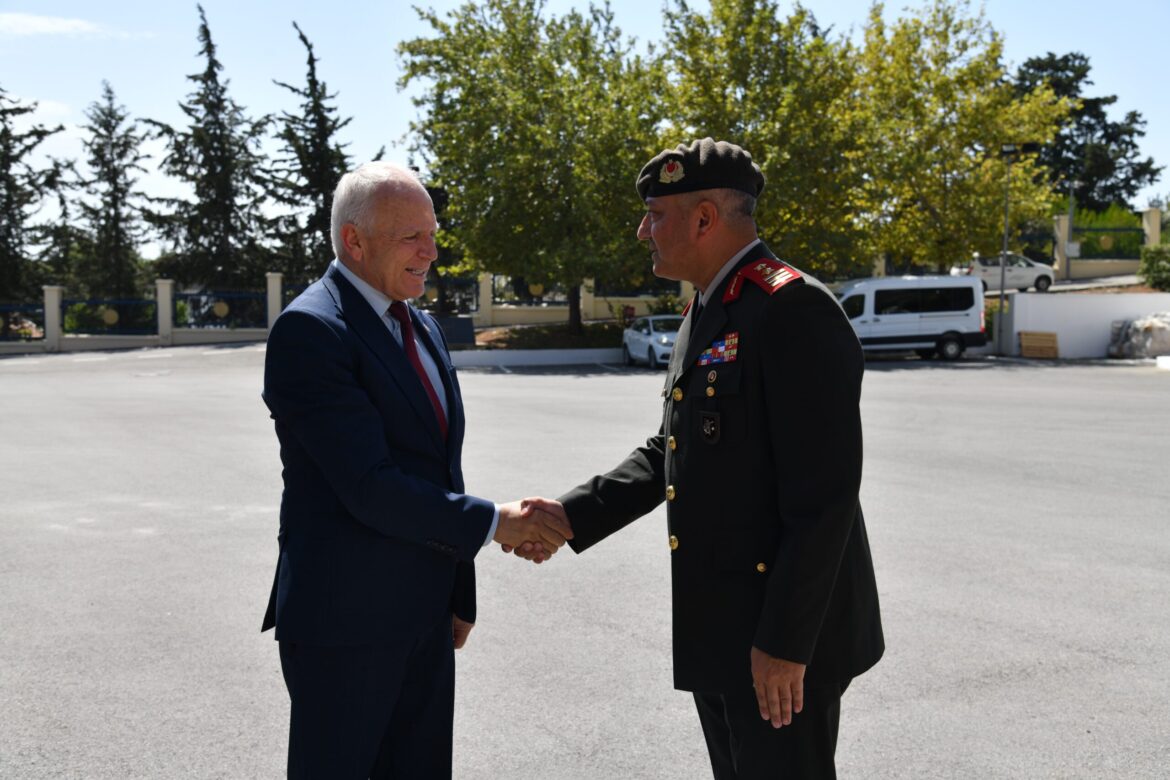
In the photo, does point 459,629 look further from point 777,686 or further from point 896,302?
point 896,302

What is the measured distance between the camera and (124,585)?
219 inches

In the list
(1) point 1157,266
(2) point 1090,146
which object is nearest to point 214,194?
(1) point 1157,266

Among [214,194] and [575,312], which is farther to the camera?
[214,194]

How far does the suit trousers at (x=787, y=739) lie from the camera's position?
2.24m

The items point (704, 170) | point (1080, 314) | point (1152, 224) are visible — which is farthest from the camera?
point (1152, 224)

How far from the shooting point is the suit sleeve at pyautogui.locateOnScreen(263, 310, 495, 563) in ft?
7.30

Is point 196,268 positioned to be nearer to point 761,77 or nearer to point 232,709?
point 761,77

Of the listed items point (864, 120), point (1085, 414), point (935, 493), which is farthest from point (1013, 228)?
point (935, 493)

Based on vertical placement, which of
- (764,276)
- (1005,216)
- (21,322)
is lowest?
(764,276)

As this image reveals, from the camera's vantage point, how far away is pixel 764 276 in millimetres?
2318

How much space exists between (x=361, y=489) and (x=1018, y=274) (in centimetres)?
4445

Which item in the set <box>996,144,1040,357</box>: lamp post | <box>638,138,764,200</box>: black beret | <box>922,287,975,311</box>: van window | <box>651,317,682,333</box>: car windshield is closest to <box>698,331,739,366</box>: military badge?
<box>638,138,764,200</box>: black beret

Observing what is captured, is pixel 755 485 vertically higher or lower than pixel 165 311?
lower

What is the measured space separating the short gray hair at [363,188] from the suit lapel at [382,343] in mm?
105
